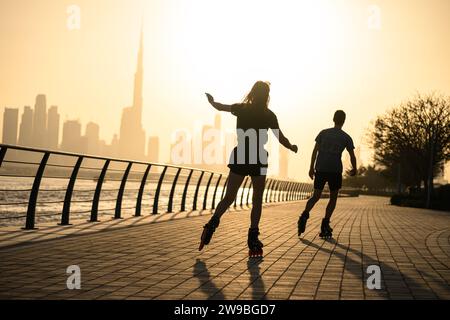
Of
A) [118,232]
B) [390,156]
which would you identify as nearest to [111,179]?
[118,232]

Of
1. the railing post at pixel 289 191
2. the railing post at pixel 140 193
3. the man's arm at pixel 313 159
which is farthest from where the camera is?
the railing post at pixel 289 191

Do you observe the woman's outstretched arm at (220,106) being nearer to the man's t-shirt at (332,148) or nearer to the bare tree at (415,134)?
the man's t-shirt at (332,148)

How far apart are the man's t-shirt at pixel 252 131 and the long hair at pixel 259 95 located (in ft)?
0.18

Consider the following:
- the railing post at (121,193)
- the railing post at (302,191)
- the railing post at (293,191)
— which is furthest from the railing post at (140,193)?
the railing post at (302,191)

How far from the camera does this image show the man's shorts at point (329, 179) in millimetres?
9812

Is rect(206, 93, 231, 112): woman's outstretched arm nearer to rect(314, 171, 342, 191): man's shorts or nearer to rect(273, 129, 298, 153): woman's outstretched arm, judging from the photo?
rect(273, 129, 298, 153): woman's outstretched arm

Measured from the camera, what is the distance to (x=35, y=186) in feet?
30.2

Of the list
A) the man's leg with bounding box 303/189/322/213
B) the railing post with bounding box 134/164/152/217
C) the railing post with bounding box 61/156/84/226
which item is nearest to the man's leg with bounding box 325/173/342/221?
the man's leg with bounding box 303/189/322/213

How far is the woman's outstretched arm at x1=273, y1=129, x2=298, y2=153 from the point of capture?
748 cm

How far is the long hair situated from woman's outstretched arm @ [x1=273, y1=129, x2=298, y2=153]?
1.13ft

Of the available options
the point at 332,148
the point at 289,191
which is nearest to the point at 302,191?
the point at 289,191

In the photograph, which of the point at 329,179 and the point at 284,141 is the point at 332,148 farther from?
the point at 284,141
